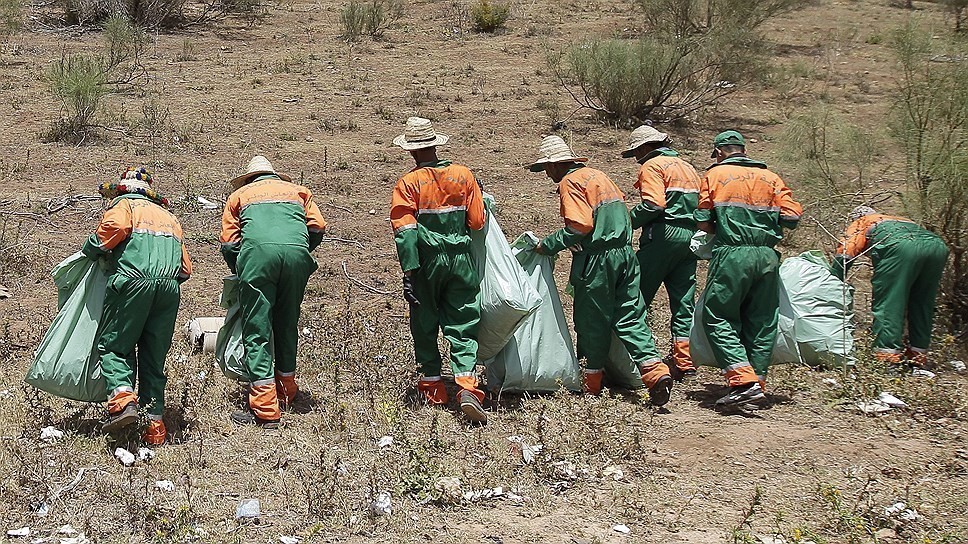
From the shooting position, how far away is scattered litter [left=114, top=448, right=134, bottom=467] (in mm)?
5027

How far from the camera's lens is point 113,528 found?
4.43m

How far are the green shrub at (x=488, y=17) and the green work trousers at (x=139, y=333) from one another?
45.1 feet

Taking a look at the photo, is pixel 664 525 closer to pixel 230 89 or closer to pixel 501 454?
pixel 501 454

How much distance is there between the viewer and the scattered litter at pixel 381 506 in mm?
4656

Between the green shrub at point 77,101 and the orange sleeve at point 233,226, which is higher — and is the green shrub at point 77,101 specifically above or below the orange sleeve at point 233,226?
below

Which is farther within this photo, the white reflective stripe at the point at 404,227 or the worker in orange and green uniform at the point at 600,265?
the worker in orange and green uniform at the point at 600,265

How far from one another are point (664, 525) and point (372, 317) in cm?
361

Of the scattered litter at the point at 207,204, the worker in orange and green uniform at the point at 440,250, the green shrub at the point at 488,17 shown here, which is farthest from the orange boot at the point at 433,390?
the green shrub at the point at 488,17

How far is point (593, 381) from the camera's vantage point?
246 inches

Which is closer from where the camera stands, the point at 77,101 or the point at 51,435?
the point at 51,435

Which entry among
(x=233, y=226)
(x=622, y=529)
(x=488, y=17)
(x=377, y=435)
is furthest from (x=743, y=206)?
(x=488, y=17)

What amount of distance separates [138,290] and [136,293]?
2 cm

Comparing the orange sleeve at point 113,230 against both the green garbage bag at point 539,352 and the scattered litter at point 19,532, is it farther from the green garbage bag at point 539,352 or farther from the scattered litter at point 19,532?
the green garbage bag at point 539,352

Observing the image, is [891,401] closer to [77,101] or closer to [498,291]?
[498,291]
